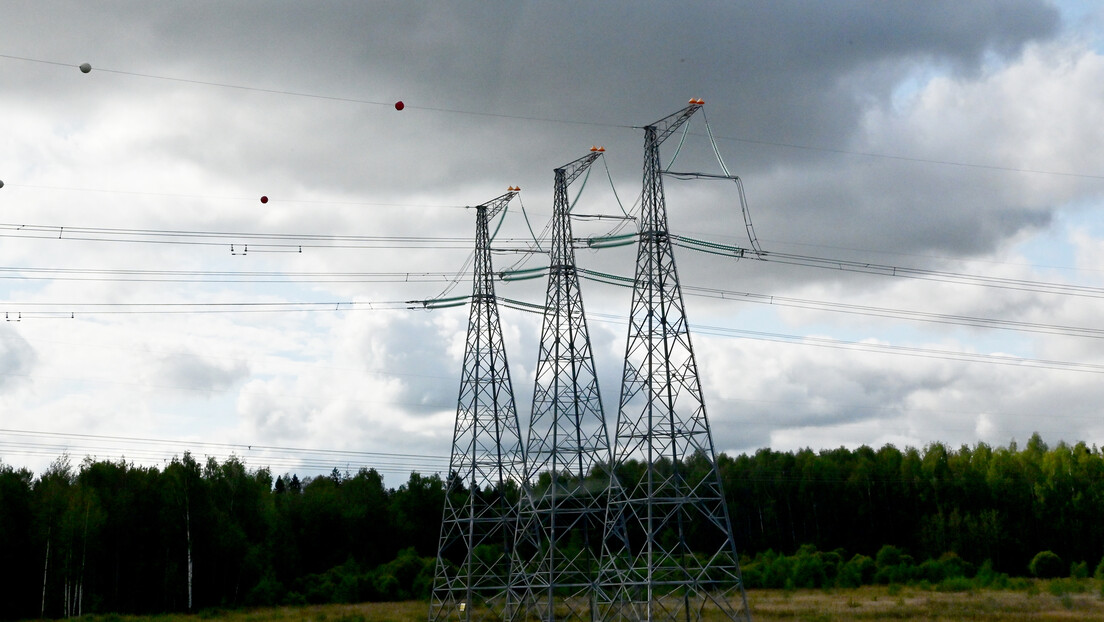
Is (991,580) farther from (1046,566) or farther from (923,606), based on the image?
(923,606)

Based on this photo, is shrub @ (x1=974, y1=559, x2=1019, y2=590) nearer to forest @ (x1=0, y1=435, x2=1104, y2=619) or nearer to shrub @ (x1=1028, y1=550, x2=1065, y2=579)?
forest @ (x1=0, y1=435, x2=1104, y2=619)

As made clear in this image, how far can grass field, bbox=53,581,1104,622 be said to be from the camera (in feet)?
178

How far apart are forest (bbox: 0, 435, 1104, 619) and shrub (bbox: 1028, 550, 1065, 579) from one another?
0.27 meters

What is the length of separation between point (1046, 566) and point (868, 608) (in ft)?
150

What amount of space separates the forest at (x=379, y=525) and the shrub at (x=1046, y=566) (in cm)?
27

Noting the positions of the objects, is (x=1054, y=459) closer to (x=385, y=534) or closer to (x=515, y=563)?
(x=385, y=534)

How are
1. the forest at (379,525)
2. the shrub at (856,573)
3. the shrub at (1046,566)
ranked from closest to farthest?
the forest at (379,525)
the shrub at (856,573)
the shrub at (1046,566)

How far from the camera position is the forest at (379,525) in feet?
240

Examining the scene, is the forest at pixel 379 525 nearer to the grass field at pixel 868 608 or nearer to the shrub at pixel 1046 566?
the shrub at pixel 1046 566

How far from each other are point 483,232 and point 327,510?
1888 inches

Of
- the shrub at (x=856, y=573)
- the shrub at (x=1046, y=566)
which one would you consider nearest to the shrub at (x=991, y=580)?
the shrub at (x=856, y=573)

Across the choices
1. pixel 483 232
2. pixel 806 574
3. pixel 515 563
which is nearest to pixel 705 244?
pixel 483 232

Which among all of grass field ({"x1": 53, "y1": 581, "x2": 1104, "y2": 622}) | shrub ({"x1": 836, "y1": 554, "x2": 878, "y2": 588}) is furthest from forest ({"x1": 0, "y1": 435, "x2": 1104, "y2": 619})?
grass field ({"x1": 53, "y1": 581, "x2": 1104, "y2": 622})

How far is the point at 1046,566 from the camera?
3787 inches
